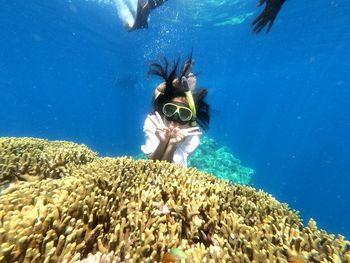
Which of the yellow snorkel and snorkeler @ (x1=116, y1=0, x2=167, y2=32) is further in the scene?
snorkeler @ (x1=116, y1=0, x2=167, y2=32)

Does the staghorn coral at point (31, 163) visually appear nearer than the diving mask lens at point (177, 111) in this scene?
Yes

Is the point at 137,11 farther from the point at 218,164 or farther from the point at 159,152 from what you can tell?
the point at 218,164

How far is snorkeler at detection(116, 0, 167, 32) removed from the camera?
10372 mm

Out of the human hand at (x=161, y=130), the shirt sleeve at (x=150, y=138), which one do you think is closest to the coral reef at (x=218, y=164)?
the shirt sleeve at (x=150, y=138)

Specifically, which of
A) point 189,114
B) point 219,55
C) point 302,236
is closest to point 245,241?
point 302,236

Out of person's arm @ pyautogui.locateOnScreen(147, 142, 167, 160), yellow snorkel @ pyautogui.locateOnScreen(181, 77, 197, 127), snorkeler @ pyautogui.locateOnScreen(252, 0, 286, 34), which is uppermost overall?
snorkeler @ pyautogui.locateOnScreen(252, 0, 286, 34)

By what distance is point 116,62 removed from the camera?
61406 millimetres

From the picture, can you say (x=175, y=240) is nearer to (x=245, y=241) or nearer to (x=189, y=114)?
(x=245, y=241)

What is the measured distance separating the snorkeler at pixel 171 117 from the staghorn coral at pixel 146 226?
54.4 inches

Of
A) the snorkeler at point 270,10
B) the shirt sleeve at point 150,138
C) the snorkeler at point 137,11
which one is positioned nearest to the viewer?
the snorkeler at point 270,10

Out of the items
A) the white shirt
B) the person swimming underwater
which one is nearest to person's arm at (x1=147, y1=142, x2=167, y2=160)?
the white shirt

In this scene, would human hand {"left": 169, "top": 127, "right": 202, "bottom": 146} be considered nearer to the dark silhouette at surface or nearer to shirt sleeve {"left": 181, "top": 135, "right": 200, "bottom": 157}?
shirt sleeve {"left": 181, "top": 135, "right": 200, "bottom": 157}

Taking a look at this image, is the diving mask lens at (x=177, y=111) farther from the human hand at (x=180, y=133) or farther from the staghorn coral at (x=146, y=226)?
the staghorn coral at (x=146, y=226)

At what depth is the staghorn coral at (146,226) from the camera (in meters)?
1.93
